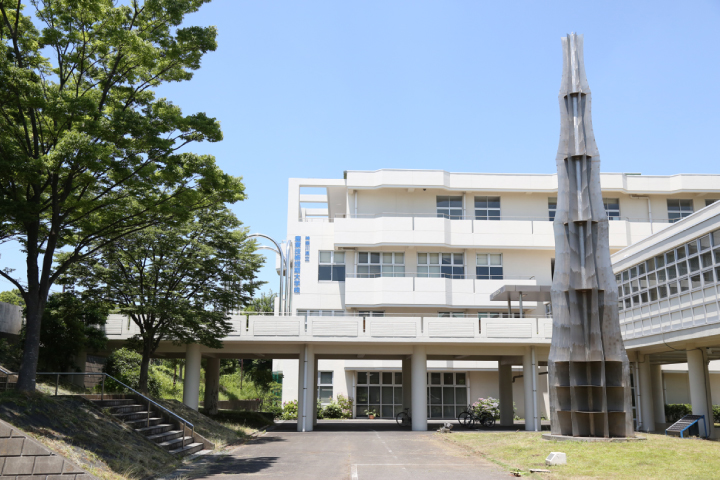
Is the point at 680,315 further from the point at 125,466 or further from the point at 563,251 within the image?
the point at 125,466

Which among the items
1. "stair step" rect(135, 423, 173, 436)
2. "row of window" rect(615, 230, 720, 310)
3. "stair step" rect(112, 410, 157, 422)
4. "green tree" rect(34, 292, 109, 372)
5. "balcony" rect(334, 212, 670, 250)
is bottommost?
"stair step" rect(135, 423, 173, 436)

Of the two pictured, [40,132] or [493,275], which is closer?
[40,132]

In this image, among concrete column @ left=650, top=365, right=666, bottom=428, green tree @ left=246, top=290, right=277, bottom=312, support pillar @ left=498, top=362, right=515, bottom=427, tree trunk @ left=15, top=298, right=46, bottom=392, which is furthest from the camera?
green tree @ left=246, top=290, right=277, bottom=312

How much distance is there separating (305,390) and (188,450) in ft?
42.1

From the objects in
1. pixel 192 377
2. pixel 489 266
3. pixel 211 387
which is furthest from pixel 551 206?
pixel 192 377

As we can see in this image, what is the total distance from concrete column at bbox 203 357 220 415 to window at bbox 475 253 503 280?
17144mm

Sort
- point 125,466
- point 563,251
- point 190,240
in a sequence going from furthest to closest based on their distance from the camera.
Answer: point 190,240, point 563,251, point 125,466

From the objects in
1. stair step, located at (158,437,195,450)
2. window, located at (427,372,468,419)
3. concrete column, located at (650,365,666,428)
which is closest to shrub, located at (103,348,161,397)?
stair step, located at (158,437,195,450)

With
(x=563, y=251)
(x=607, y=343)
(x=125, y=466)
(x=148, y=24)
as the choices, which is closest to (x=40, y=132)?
(x=148, y=24)

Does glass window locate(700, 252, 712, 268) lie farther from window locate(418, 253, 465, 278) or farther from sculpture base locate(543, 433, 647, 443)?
window locate(418, 253, 465, 278)

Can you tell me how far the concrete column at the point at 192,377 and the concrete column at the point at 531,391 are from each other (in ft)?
51.5

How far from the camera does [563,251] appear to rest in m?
21.6

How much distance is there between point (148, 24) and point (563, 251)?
47.3ft

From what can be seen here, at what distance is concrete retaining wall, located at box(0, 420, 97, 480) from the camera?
11.5 m
